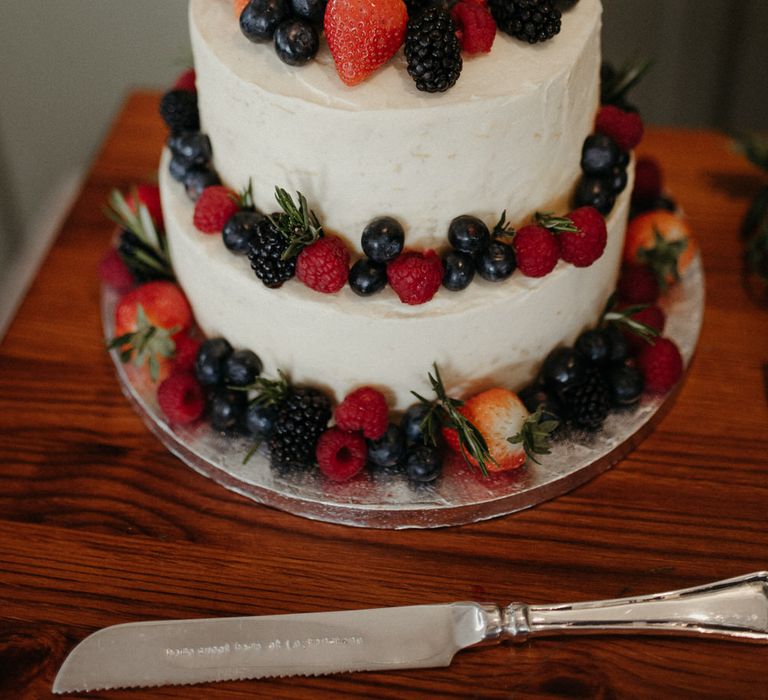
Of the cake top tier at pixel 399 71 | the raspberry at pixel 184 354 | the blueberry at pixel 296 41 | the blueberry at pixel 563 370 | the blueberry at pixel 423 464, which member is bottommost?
the blueberry at pixel 423 464

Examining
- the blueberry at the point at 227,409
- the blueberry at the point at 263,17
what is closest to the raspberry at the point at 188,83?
the blueberry at the point at 263,17

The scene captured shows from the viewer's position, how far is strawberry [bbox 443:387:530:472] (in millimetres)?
1338

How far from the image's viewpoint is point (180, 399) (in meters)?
1.42

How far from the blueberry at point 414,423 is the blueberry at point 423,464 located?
2cm

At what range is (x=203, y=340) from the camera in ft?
5.09

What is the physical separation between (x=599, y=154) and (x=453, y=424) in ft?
1.53

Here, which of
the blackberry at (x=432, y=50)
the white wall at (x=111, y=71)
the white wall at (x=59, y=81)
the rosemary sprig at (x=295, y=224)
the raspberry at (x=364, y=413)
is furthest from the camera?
the white wall at (x=59, y=81)

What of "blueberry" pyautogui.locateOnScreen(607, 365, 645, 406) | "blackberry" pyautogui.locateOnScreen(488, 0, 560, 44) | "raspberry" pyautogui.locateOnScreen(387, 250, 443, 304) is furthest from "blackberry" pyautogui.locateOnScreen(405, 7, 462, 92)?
"blueberry" pyautogui.locateOnScreen(607, 365, 645, 406)

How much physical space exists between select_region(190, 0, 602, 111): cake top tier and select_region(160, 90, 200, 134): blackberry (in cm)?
17

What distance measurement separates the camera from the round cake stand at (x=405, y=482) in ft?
4.37

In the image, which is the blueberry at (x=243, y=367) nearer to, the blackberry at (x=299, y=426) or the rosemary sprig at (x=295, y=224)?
the blackberry at (x=299, y=426)

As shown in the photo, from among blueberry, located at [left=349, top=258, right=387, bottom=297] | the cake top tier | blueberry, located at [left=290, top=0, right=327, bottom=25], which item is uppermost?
blueberry, located at [left=290, top=0, right=327, bottom=25]

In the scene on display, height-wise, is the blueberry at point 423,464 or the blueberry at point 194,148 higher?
the blueberry at point 194,148

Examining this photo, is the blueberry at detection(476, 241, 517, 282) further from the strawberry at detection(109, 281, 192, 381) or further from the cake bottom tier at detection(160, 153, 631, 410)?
the strawberry at detection(109, 281, 192, 381)
